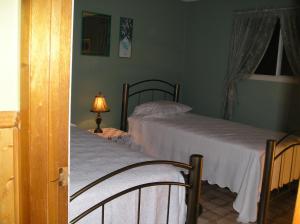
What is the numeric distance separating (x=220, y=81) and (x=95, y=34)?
1.96 meters

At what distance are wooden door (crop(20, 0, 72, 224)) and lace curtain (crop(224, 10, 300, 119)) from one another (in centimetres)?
349

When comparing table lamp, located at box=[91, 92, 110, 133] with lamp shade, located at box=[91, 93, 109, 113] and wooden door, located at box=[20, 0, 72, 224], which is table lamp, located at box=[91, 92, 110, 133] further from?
wooden door, located at box=[20, 0, 72, 224]

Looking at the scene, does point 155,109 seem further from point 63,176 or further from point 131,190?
point 63,176

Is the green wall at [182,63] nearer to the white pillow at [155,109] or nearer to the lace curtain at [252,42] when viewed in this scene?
the lace curtain at [252,42]

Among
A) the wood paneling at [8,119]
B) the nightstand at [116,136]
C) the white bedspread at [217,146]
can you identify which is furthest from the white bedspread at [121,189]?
the nightstand at [116,136]

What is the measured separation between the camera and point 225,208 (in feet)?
10.1

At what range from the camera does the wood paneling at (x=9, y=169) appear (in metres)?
1.06

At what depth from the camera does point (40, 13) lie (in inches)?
38.0

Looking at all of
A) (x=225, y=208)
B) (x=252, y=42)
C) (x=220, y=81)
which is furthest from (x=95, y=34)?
(x=225, y=208)

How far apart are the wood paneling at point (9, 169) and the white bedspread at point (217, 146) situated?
221cm

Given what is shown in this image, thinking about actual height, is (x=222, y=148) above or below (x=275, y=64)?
below

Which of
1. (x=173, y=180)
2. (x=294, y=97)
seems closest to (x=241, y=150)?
(x=173, y=180)

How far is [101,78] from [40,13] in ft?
10.7

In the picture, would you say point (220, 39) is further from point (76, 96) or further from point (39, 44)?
point (39, 44)
